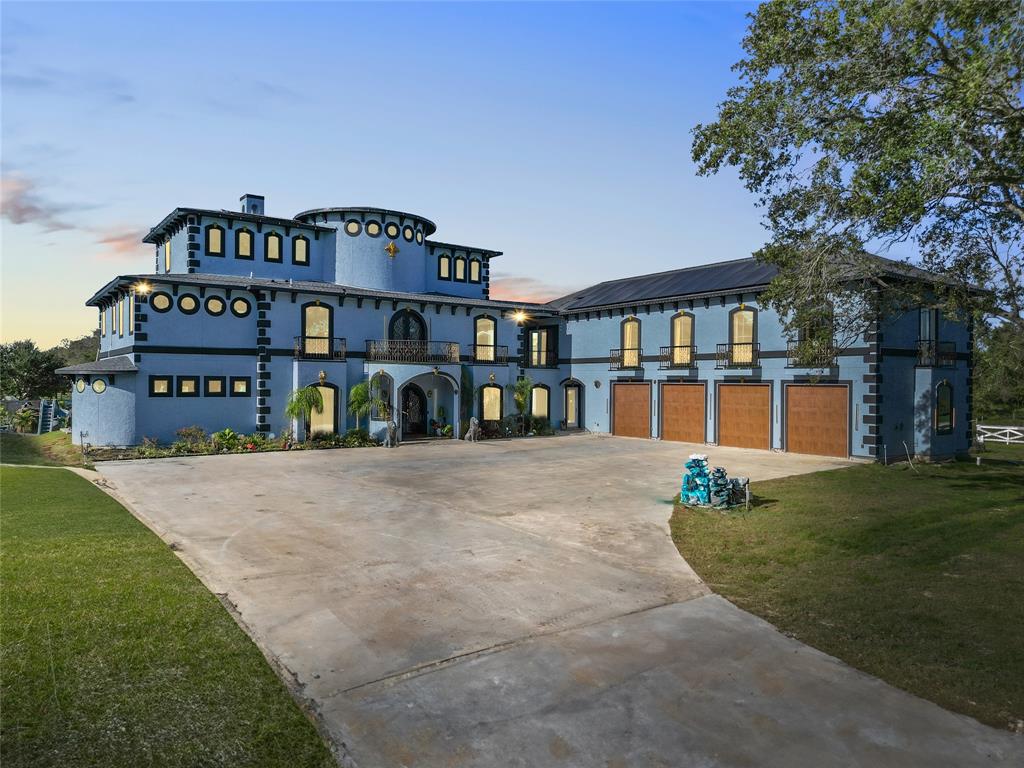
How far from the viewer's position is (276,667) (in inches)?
242

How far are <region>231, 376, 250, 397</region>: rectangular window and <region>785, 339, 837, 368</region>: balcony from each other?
20906 mm

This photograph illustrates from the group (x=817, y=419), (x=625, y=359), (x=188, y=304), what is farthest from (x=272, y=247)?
(x=817, y=419)

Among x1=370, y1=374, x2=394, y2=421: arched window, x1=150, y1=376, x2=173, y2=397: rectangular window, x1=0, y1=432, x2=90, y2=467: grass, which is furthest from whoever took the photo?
x1=370, y1=374, x2=394, y2=421: arched window

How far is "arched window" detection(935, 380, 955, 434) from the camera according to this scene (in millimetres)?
25344

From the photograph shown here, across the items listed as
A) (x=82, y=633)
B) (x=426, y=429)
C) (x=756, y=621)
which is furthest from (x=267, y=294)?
(x=756, y=621)

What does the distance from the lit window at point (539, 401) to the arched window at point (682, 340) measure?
8.16 m

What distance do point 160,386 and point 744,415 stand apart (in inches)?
938

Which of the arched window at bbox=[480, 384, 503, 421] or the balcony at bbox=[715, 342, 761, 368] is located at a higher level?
the balcony at bbox=[715, 342, 761, 368]

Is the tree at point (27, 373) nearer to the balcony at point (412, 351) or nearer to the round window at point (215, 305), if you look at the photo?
the round window at point (215, 305)

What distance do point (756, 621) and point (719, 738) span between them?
9.18 feet

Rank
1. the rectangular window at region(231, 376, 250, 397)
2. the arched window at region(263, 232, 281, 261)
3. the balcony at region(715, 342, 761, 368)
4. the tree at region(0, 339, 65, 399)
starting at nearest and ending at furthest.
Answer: the rectangular window at region(231, 376, 250, 397) → the balcony at region(715, 342, 761, 368) → the arched window at region(263, 232, 281, 261) → the tree at region(0, 339, 65, 399)

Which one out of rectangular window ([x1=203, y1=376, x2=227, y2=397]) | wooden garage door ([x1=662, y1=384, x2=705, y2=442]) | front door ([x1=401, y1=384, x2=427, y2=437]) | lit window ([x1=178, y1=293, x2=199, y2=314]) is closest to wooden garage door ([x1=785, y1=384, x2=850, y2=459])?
wooden garage door ([x1=662, y1=384, x2=705, y2=442])

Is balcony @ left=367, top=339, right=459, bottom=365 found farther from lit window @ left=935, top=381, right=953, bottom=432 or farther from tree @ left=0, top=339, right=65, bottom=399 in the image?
tree @ left=0, top=339, right=65, bottom=399

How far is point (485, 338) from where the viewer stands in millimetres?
32562
